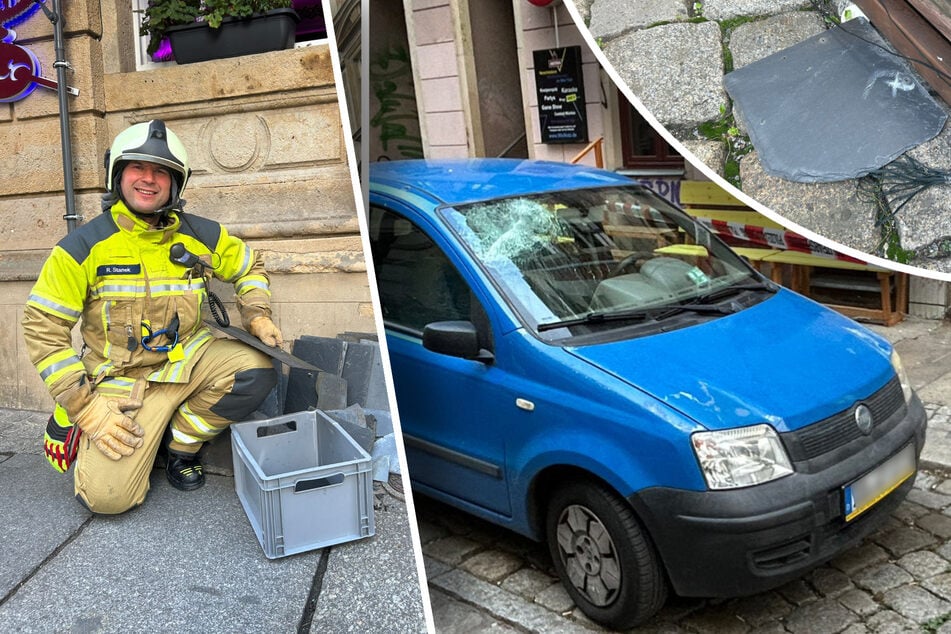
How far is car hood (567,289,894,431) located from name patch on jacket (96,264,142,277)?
1453 mm

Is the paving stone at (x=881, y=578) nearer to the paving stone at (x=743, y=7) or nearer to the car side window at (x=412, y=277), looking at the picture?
the car side window at (x=412, y=277)

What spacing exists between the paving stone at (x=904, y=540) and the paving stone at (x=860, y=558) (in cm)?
4

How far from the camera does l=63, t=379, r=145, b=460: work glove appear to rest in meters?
2.91

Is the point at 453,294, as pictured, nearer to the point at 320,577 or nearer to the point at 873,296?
the point at 320,577

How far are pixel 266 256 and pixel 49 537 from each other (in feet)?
3.88

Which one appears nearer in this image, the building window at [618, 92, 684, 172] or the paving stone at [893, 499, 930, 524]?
the building window at [618, 92, 684, 172]

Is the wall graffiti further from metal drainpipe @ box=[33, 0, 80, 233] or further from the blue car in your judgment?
metal drainpipe @ box=[33, 0, 80, 233]

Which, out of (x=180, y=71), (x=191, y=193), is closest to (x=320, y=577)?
(x=191, y=193)

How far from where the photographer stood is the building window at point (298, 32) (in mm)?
2887

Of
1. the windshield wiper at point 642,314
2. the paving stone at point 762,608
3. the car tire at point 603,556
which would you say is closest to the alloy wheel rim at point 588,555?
the car tire at point 603,556

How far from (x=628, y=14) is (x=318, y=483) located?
1.50 metres

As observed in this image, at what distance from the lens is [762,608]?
8.38ft

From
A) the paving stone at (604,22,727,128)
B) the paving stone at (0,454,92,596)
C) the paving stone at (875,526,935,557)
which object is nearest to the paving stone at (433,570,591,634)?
the paving stone at (875,526,935,557)

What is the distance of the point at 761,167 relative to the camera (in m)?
2.06
